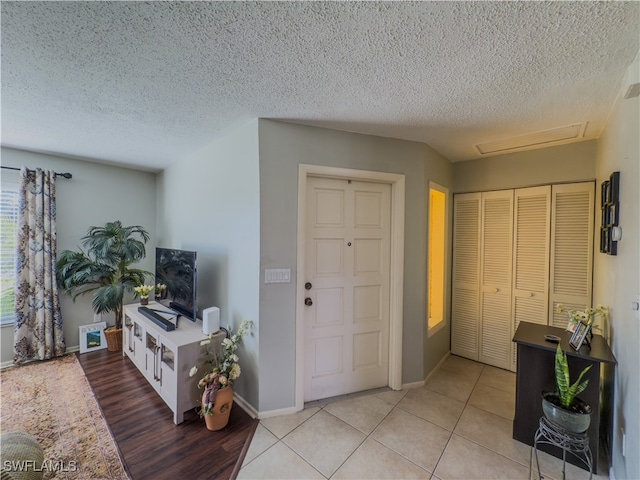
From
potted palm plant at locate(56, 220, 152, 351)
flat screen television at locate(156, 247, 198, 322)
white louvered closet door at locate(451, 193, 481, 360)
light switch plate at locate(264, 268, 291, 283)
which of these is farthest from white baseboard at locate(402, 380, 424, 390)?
potted palm plant at locate(56, 220, 152, 351)

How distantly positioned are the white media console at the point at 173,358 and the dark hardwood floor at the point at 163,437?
0.35ft

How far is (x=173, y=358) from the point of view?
7.08ft

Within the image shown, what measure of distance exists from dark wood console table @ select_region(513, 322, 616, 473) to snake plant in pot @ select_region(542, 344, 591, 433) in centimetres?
21

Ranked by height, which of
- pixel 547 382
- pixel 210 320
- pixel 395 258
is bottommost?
pixel 547 382

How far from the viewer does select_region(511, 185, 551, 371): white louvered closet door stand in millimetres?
2719

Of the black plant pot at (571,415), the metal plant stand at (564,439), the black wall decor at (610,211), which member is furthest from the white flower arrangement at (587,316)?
the metal plant stand at (564,439)

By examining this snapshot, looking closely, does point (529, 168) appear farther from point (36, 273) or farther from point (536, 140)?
point (36, 273)

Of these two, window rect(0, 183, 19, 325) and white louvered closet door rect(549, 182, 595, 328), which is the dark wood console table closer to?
white louvered closet door rect(549, 182, 595, 328)

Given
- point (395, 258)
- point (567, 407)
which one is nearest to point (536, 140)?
point (395, 258)

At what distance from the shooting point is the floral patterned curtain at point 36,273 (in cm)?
291

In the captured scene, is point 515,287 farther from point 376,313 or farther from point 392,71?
point 392,71

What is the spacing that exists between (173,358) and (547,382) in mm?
2756

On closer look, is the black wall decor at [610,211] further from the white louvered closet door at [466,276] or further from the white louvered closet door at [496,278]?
the white louvered closet door at [466,276]

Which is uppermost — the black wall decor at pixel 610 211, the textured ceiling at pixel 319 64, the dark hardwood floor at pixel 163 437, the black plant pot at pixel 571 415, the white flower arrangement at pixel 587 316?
the textured ceiling at pixel 319 64
